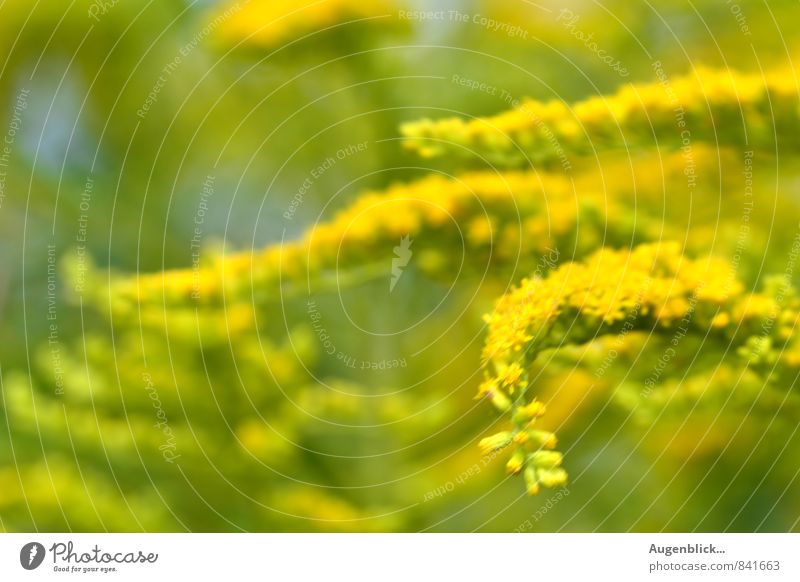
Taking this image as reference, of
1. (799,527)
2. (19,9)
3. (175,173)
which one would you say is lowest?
(799,527)

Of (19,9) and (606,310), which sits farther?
(19,9)

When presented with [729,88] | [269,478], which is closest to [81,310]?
[269,478]

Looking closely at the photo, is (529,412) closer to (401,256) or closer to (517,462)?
(517,462)

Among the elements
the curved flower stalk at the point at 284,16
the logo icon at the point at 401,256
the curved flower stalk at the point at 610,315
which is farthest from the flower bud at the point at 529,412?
the curved flower stalk at the point at 284,16
